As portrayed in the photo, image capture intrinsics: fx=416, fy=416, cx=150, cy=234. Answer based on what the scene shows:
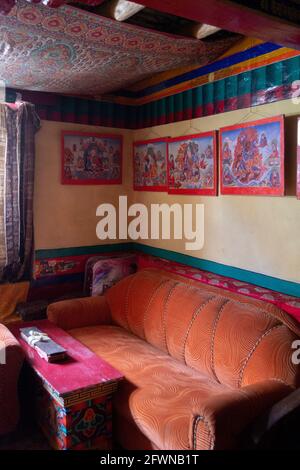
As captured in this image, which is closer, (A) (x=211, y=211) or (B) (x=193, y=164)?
(A) (x=211, y=211)

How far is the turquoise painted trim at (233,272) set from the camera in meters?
2.66

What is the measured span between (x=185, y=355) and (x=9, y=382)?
1.19 meters

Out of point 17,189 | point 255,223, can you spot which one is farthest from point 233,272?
point 17,189

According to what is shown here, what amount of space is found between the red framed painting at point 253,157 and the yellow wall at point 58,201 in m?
1.50

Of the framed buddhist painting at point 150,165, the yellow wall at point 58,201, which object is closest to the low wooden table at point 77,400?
the yellow wall at point 58,201

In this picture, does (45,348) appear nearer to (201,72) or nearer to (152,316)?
(152,316)

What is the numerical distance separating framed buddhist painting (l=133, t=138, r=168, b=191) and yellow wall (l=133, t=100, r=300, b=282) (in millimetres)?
276

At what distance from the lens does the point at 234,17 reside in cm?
168

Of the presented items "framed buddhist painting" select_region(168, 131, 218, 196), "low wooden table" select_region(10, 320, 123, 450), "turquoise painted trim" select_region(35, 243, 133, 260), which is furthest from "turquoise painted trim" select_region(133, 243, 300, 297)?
"low wooden table" select_region(10, 320, 123, 450)

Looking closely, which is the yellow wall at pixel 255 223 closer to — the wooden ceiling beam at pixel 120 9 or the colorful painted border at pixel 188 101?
the colorful painted border at pixel 188 101

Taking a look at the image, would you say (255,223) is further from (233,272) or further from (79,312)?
(79,312)

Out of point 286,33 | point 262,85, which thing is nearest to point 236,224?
point 262,85

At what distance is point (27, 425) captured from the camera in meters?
2.92

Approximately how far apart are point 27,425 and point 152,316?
118cm
